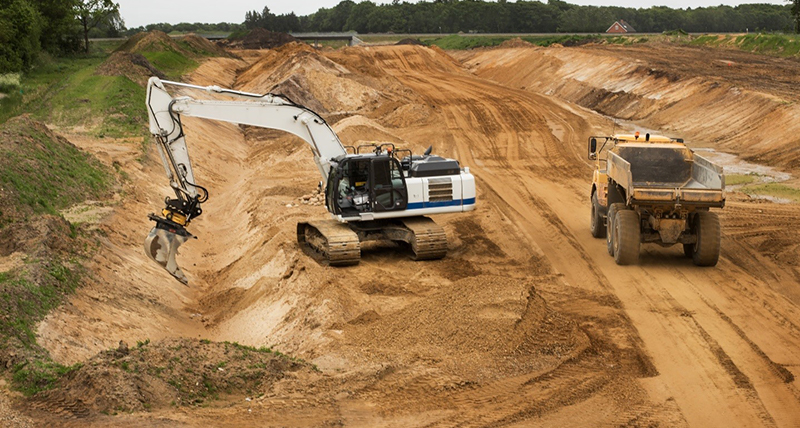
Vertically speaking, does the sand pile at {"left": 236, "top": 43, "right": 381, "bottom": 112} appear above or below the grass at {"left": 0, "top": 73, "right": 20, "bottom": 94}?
below

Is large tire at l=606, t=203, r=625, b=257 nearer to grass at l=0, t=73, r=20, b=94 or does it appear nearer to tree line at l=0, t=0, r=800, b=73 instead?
grass at l=0, t=73, r=20, b=94

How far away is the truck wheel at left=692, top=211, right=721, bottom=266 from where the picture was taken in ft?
54.3

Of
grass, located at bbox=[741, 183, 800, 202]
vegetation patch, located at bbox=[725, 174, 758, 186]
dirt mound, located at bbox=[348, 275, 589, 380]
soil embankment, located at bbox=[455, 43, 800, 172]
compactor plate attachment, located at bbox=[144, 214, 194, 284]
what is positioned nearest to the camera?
dirt mound, located at bbox=[348, 275, 589, 380]

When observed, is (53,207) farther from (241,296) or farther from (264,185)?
(264,185)

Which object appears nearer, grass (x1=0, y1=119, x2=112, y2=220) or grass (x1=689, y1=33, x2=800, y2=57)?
grass (x1=0, y1=119, x2=112, y2=220)

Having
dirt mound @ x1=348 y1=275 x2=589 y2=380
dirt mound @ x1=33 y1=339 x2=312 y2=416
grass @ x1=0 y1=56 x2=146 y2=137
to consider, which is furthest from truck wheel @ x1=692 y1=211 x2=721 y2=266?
grass @ x1=0 y1=56 x2=146 y2=137

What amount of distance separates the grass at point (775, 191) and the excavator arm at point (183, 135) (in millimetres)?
13885

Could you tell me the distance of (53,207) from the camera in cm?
1945

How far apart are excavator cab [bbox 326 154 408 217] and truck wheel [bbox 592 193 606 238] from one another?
202 inches

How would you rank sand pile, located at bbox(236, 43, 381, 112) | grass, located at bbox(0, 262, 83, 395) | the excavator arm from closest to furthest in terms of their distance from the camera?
grass, located at bbox(0, 262, 83, 395) → the excavator arm → sand pile, located at bbox(236, 43, 381, 112)

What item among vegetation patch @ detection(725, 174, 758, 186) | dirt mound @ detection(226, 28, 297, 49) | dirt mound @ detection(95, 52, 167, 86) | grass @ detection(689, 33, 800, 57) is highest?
dirt mound @ detection(226, 28, 297, 49)

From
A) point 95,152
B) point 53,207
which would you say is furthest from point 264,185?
point 53,207

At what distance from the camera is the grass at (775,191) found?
23.9 meters

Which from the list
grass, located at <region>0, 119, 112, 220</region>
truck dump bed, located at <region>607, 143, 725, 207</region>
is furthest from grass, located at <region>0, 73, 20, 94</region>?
truck dump bed, located at <region>607, 143, 725, 207</region>
